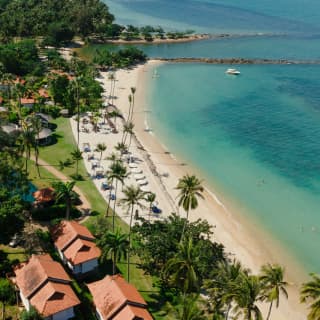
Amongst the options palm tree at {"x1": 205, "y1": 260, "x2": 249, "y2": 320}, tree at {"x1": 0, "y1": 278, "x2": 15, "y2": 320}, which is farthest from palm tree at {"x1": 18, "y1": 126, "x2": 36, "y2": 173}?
palm tree at {"x1": 205, "y1": 260, "x2": 249, "y2": 320}

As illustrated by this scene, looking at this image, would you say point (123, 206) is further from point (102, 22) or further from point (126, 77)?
point (102, 22)

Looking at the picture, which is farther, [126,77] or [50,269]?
[126,77]

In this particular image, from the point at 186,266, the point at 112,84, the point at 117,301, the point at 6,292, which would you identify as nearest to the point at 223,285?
the point at 186,266

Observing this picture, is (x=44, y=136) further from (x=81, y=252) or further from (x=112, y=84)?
(x=112, y=84)

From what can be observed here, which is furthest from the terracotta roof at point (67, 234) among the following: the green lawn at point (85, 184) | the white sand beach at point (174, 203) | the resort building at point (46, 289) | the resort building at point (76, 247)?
the white sand beach at point (174, 203)

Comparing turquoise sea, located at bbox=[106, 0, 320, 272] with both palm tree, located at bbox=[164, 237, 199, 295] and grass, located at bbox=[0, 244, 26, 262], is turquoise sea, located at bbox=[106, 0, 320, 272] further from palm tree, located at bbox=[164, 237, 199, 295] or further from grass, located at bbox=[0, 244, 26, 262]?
grass, located at bbox=[0, 244, 26, 262]

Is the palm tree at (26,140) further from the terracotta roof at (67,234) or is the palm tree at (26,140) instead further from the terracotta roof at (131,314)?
the terracotta roof at (131,314)

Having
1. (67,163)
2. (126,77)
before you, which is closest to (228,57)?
(126,77)
